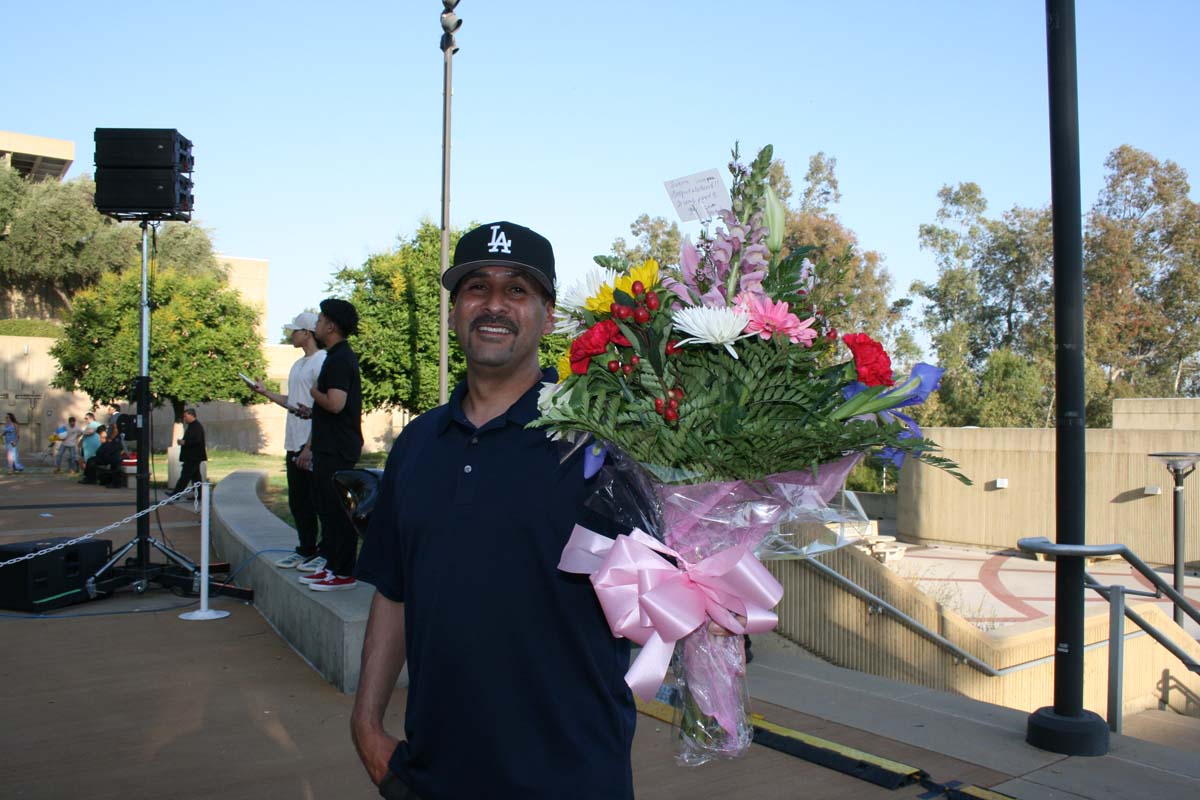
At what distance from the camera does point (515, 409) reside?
2.37 meters

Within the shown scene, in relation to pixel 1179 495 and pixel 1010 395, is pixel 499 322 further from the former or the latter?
pixel 1010 395

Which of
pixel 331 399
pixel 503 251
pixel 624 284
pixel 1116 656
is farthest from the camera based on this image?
pixel 331 399

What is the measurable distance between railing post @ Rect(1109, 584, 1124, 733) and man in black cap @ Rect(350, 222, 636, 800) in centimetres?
451

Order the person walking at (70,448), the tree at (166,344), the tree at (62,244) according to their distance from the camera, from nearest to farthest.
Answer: the person walking at (70,448) → the tree at (166,344) → the tree at (62,244)

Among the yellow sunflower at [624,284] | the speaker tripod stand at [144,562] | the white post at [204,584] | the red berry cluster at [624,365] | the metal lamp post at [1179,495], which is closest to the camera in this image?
the red berry cluster at [624,365]

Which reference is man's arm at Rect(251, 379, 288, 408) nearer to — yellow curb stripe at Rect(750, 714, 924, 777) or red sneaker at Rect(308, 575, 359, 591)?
red sneaker at Rect(308, 575, 359, 591)

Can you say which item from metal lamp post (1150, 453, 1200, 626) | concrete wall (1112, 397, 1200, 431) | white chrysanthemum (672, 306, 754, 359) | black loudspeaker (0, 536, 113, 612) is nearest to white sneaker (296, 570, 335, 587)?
black loudspeaker (0, 536, 113, 612)

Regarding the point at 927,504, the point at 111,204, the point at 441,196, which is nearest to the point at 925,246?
the point at 927,504

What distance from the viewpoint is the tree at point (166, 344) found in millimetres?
31062

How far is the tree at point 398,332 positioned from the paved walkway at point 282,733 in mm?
17327

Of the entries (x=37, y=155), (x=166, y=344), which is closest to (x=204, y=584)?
(x=166, y=344)

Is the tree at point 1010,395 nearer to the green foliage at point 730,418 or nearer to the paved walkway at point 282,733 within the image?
the paved walkway at point 282,733

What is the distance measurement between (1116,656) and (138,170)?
825cm

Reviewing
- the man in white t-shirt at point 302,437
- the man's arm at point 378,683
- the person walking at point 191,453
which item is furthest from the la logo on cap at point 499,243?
the person walking at point 191,453
